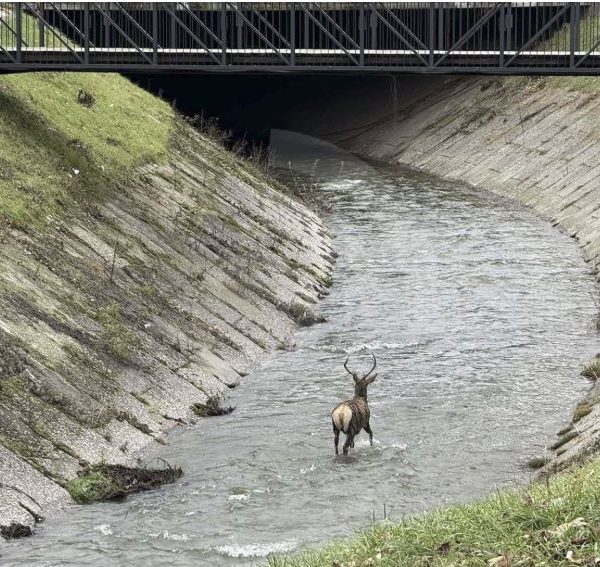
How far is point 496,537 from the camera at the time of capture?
1767cm

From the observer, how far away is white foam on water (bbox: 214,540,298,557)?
23.0 m

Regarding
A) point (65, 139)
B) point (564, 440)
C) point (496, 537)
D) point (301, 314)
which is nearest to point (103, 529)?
point (496, 537)

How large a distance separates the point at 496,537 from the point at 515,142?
169 ft

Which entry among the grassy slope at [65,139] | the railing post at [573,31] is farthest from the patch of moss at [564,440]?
the railing post at [573,31]

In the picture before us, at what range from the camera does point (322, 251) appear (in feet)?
164

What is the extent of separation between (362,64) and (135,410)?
17636 mm

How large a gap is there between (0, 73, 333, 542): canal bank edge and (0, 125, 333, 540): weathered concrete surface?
5 centimetres

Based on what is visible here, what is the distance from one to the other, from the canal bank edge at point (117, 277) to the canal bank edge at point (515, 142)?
Result: 32.4ft

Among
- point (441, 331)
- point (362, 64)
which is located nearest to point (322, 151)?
point (362, 64)

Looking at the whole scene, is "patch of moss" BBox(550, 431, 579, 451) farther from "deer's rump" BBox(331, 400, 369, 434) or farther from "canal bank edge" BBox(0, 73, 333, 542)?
"canal bank edge" BBox(0, 73, 333, 542)

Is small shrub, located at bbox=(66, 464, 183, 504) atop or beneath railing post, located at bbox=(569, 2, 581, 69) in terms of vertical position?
beneath

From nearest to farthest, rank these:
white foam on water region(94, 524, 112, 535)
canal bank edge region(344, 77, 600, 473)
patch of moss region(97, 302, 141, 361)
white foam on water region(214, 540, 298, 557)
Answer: white foam on water region(214, 540, 298, 557) → white foam on water region(94, 524, 112, 535) → patch of moss region(97, 302, 141, 361) → canal bank edge region(344, 77, 600, 473)

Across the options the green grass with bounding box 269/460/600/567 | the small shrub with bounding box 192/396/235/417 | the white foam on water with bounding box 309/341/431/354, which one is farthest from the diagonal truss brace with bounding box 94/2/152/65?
the green grass with bounding box 269/460/600/567

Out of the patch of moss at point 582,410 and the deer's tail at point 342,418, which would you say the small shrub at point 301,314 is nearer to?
the patch of moss at point 582,410
